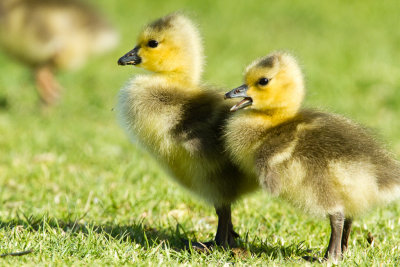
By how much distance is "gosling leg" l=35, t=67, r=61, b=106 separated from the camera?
7.77 m

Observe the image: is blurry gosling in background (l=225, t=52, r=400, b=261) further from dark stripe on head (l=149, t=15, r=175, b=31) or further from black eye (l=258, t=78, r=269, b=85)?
dark stripe on head (l=149, t=15, r=175, b=31)

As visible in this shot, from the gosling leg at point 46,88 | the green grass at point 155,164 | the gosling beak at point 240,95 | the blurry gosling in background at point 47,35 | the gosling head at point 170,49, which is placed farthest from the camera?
the gosling leg at point 46,88

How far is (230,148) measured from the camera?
3.23m

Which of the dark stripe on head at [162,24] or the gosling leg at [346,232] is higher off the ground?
the dark stripe on head at [162,24]

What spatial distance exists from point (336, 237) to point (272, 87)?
0.81m

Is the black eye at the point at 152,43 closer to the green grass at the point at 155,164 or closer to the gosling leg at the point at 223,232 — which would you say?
the green grass at the point at 155,164

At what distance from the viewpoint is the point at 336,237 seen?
3213 mm

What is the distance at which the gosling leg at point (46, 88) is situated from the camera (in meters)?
7.77

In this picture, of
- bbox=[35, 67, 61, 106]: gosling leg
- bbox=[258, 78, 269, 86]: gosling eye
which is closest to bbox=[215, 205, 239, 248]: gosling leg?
bbox=[258, 78, 269, 86]: gosling eye

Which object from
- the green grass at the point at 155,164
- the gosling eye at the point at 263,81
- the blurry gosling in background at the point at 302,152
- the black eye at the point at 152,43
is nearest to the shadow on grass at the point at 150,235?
the green grass at the point at 155,164

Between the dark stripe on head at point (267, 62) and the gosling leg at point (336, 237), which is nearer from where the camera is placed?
the gosling leg at point (336, 237)

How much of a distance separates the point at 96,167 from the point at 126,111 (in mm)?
2087

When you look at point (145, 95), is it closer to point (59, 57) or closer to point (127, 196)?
point (127, 196)

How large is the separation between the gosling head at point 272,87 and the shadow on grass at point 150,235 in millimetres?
762
